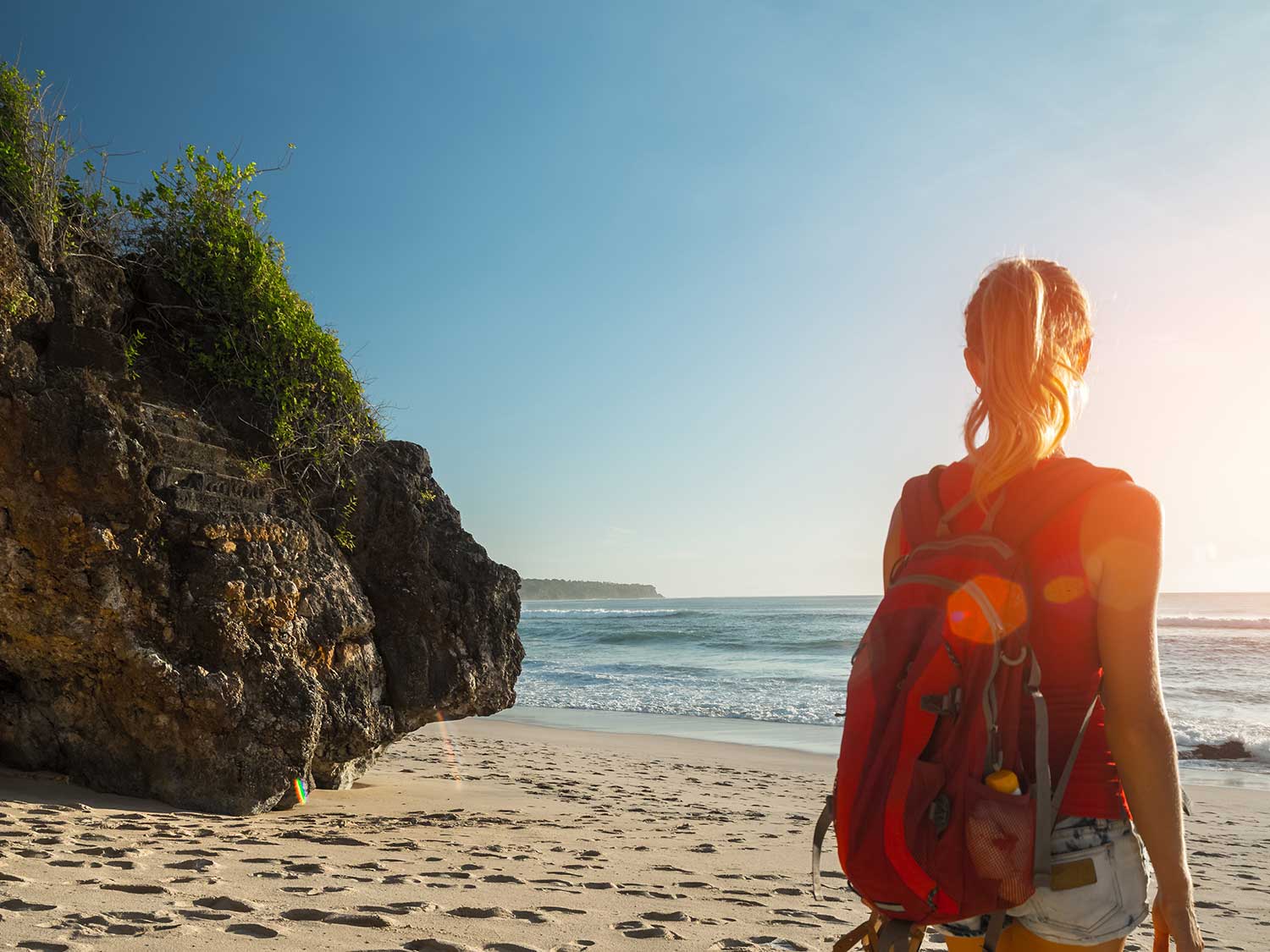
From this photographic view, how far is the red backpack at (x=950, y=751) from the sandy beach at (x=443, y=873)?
2280 mm

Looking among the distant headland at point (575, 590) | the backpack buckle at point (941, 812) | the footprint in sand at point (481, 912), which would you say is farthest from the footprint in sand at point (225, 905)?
the distant headland at point (575, 590)

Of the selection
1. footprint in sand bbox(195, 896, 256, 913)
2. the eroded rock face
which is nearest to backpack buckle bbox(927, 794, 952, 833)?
footprint in sand bbox(195, 896, 256, 913)

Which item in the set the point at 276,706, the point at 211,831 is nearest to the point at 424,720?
the point at 276,706

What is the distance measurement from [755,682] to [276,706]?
655 inches

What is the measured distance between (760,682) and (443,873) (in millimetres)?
17476

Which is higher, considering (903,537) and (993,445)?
(993,445)

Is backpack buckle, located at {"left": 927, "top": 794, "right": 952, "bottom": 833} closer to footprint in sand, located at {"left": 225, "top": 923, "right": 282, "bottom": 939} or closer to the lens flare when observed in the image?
the lens flare

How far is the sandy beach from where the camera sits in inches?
128

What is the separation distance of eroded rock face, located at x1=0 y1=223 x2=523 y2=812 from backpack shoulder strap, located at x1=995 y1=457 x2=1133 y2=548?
16.1 ft

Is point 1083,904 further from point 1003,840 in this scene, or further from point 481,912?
point 481,912

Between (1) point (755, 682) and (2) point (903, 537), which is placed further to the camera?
(1) point (755, 682)

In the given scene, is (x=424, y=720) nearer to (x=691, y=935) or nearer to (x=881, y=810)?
(x=691, y=935)

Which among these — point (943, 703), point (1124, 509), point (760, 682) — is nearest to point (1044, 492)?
point (1124, 509)

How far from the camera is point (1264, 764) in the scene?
11.2m
